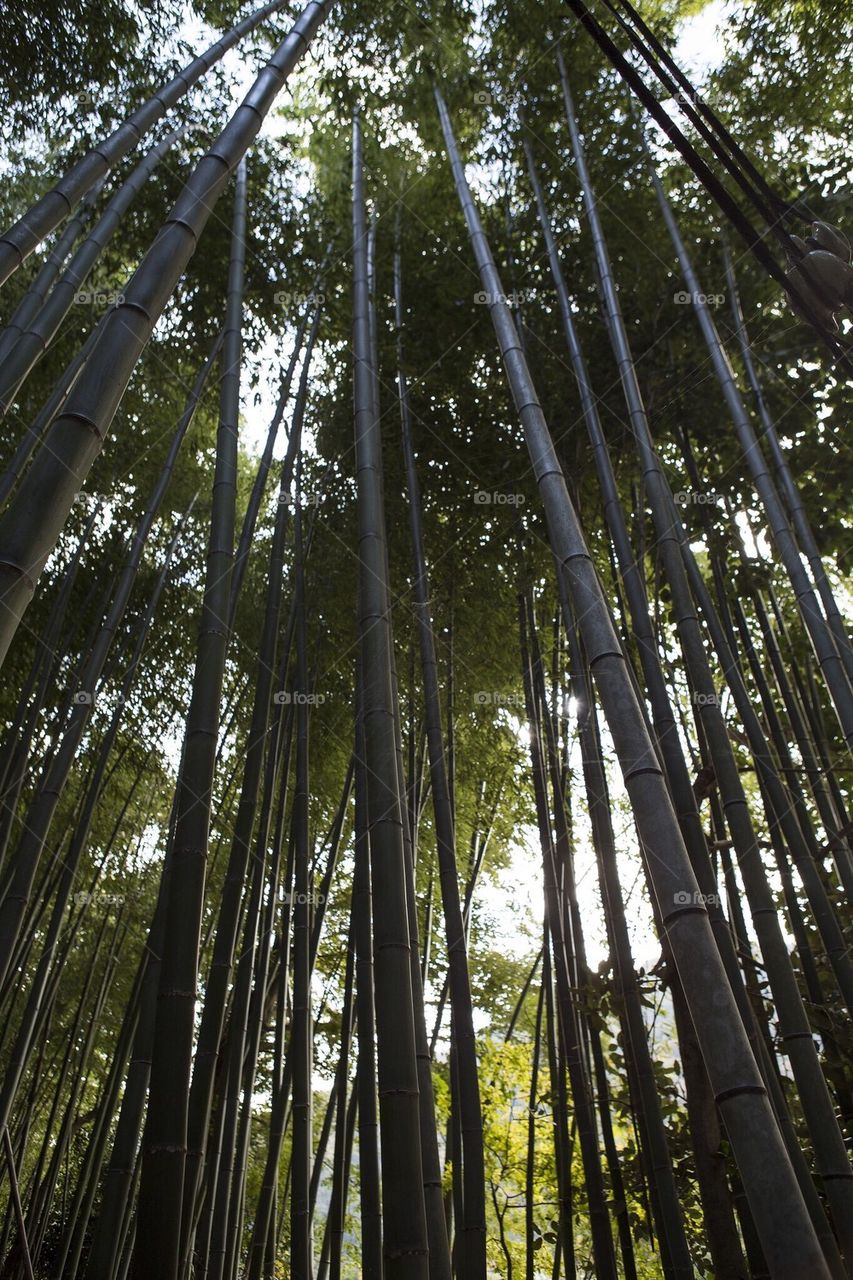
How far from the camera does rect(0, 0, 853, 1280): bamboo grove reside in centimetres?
187

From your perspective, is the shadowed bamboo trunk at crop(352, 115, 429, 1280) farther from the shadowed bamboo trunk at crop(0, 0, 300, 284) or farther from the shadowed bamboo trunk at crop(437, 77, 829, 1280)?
the shadowed bamboo trunk at crop(0, 0, 300, 284)

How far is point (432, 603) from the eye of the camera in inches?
213

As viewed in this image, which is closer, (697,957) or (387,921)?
(697,957)

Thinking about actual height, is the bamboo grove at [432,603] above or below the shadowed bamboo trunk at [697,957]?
above

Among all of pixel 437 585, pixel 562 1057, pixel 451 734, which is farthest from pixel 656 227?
pixel 562 1057

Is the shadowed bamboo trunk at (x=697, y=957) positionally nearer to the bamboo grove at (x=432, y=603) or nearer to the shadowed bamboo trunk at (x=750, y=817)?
the bamboo grove at (x=432, y=603)

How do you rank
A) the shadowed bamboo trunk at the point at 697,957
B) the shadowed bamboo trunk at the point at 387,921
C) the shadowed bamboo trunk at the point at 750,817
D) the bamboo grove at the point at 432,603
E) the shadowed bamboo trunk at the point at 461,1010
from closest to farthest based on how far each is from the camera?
the shadowed bamboo trunk at the point at 697,957
the shadowed bamboo trunk at the point at 387,921
the bamboo grove at the point at 432,603
the shadowed bamboo trunk at the point at 750,817
the shadowed bamboo trunk at the point at 461,1010

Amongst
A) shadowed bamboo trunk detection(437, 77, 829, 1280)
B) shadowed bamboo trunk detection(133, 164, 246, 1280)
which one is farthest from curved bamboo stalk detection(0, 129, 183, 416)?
shadowed bamboo trunk detection(437, 77, 829, 1280)

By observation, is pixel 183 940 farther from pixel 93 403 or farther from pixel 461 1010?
pixel 461 1010

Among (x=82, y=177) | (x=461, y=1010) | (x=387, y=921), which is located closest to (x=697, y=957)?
(x=387, y=921)

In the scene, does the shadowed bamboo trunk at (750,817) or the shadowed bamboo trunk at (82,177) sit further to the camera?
the shadowed bamboo trunk at (82,177)

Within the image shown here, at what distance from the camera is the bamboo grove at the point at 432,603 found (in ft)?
6.13

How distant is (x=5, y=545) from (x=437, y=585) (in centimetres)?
428

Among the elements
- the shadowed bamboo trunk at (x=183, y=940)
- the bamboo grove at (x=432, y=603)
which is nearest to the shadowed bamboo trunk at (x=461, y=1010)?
the bamboo grove at (x=432, y=603)
